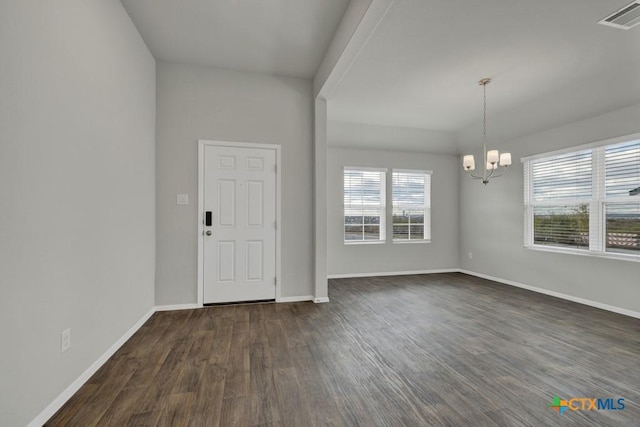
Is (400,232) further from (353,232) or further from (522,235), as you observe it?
(522,235)

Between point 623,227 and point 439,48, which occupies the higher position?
point 439,48

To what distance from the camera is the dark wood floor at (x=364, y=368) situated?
168 cm

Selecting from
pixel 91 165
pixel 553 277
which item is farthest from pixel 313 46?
pixel 553 277

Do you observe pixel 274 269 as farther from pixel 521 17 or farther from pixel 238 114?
pixel 521 17

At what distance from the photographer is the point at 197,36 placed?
3.04 meters

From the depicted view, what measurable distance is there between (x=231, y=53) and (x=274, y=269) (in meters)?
2.74

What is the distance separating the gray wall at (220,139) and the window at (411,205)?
8.42ft

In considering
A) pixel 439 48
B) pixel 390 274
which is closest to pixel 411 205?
pixel 390 274

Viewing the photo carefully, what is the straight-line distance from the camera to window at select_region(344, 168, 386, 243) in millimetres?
5605

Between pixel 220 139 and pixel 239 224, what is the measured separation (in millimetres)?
1134

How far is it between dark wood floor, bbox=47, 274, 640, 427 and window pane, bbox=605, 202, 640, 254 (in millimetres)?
898

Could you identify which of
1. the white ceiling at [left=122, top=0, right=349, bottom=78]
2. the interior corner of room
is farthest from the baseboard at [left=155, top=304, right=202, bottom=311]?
the white ceiling at [left=122, top=0, right=349, bottom=78]

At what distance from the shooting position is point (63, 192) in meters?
1.80

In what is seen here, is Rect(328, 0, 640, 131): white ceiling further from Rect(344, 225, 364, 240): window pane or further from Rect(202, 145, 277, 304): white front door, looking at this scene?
Rect(344, 225, 364, 240): window pane
